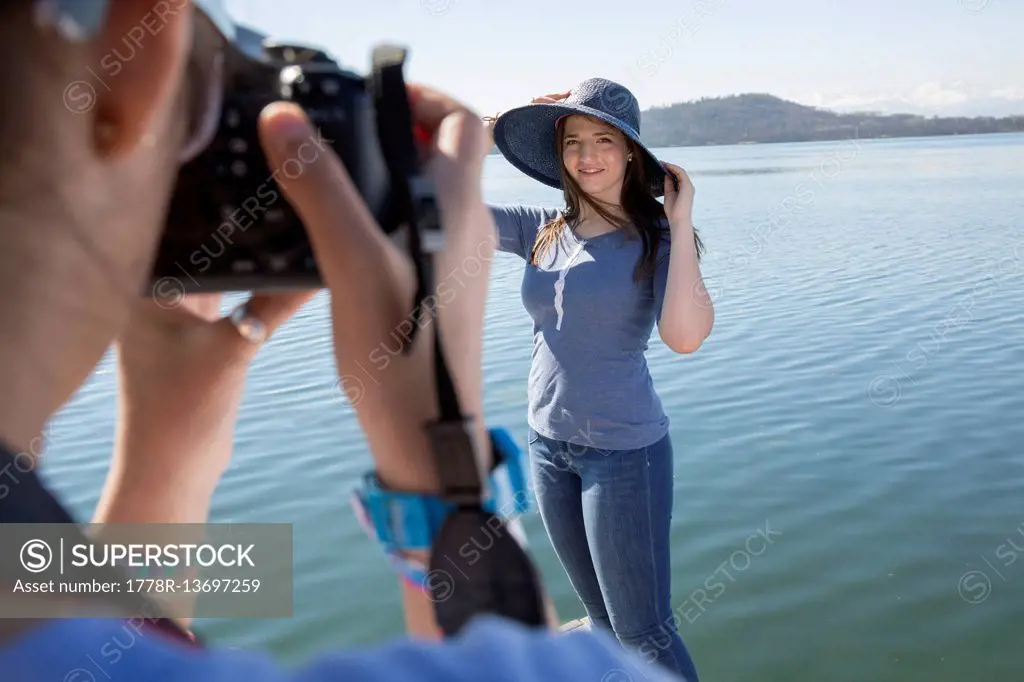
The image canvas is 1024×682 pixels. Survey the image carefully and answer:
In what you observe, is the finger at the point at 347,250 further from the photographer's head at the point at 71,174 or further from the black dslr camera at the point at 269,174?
the photographer's head at the point at 71,174

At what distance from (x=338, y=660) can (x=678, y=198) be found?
1.99m

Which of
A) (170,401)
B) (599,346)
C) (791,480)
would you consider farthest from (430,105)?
(791,480)

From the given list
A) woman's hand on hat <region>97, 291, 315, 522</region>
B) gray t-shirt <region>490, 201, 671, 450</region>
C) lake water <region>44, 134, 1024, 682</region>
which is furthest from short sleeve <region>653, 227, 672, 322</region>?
woman's hand on hat <region>97, 291, 315, 522</region>

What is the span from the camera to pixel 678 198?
235 cm

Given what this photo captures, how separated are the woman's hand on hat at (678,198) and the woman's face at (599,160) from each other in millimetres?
132

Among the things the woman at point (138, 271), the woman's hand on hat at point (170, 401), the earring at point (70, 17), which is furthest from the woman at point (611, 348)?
the earring at point (70, 17)

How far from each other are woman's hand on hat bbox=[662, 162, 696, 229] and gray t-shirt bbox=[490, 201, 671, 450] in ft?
0.22

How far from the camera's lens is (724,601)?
13.2ft

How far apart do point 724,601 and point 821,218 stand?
49.8 feet

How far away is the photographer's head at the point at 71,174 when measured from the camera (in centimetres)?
50

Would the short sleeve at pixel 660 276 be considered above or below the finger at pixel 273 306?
below

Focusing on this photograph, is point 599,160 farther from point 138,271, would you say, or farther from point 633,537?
point 138,271

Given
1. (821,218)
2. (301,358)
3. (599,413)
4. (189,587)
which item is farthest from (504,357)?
(821,218)

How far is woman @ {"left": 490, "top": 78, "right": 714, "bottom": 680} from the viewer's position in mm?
2221
